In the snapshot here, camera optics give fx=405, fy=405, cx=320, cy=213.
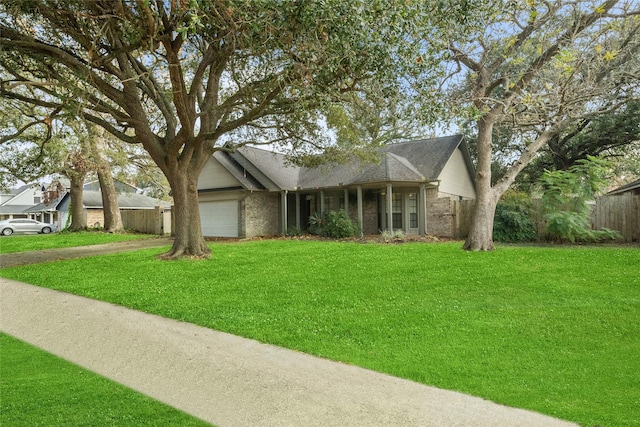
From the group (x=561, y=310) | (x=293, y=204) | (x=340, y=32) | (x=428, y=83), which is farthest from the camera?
(x=293, y=204)

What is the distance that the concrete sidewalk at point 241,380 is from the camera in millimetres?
3531

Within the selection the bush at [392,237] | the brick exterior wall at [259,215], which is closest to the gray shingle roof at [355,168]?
the brick exterior wall at [259,215]

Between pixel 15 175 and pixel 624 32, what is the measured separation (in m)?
27.5

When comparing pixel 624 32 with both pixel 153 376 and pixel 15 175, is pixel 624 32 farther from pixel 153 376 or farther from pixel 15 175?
pixel 15 175

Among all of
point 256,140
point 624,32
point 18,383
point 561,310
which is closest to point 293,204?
point 256,140

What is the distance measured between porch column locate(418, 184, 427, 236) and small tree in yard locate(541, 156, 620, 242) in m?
4.98

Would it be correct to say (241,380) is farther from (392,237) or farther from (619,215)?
(619,215)

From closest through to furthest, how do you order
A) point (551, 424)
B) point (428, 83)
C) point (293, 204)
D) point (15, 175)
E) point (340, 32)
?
point (551, 424), point (340, 32), point (428, 83), point (15, 175), point (293, 204)

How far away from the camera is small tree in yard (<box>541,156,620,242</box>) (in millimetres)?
14500

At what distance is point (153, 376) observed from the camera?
4453 millimetres

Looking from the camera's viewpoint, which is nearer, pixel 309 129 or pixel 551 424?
pixel 551 424

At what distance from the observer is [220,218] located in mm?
22125

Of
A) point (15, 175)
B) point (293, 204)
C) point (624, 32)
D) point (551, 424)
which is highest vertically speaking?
point (624, 32)

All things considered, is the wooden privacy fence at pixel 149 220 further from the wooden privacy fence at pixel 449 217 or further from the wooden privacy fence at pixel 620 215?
the wooden privacy fence at pixel 620 215
